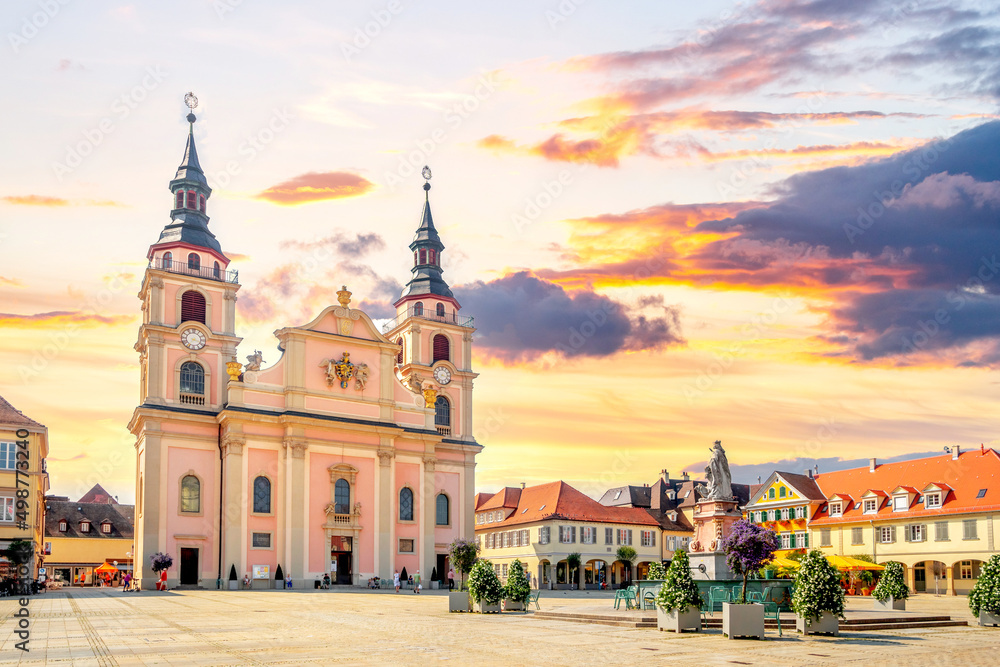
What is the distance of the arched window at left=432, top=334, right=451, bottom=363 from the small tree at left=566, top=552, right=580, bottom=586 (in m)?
19.0

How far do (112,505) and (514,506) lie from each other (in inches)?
1622

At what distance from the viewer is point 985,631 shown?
25.8 meters

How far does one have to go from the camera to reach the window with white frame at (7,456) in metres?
54.8

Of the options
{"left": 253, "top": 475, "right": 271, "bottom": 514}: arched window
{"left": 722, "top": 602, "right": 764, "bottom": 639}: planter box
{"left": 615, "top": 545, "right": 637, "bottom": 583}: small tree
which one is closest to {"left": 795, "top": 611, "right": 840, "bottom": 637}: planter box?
{"left": 722, "top": 602, "right": 764, "bottom": 639}: planter box

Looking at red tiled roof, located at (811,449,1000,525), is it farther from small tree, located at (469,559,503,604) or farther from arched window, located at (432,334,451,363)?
small tree, located at (469,559,503,604)

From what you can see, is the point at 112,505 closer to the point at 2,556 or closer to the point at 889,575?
the point at 2,556

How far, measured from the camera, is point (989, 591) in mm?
27328

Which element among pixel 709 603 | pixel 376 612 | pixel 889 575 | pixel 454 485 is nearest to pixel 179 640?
pixel 376 612

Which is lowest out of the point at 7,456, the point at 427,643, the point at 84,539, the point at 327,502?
the point at 84,539

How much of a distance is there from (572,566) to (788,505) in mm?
18121

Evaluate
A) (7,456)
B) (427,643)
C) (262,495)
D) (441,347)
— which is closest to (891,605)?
(427,643)

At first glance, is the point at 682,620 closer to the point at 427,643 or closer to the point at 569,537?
the point at 427,643

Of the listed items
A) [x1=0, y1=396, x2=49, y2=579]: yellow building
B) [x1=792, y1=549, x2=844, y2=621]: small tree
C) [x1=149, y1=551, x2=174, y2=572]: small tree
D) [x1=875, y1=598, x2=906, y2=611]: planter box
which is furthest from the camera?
[x1=149, y1=551, x2=174, y2=572]: small tree

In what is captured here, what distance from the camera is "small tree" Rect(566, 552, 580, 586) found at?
254 ft
